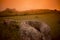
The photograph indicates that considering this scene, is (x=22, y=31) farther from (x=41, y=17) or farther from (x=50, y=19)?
(x=50, y=19)

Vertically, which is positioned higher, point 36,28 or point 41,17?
point 41,17

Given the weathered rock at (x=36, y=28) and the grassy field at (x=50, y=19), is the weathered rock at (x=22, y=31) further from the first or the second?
the grassy field at (x=50, y=19)

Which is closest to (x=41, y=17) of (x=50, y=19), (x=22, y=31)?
(x=50, y=19)

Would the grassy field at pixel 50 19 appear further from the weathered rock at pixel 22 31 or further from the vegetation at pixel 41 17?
the weathered rock at pixel 22 31

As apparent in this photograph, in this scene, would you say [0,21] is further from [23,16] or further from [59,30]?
[59,30]

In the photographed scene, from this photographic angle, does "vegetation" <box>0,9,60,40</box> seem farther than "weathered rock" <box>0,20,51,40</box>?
Yes

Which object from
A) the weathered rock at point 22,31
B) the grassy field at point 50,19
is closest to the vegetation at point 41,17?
the grassy field at point 50,19

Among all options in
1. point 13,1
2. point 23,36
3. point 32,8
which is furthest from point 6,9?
point 23,36

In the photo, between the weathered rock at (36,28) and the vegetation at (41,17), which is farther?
the vegetation at (41,17)

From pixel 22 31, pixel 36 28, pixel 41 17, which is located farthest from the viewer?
pixel 41 17

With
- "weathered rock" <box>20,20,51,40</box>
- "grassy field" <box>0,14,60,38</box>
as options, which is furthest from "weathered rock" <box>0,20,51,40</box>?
"grassy field" <box>0,14,60,38</box>

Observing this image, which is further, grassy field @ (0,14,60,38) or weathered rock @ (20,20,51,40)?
grassy field @ (0,14,60,38)

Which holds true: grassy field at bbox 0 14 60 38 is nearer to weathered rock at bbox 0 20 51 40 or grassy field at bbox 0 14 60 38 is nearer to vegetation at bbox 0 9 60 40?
vegetation at bbox 0 9 60 40

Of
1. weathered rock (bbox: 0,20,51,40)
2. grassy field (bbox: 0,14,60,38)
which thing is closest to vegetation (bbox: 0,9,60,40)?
grassy field (bbox: 0,14,60,38)
